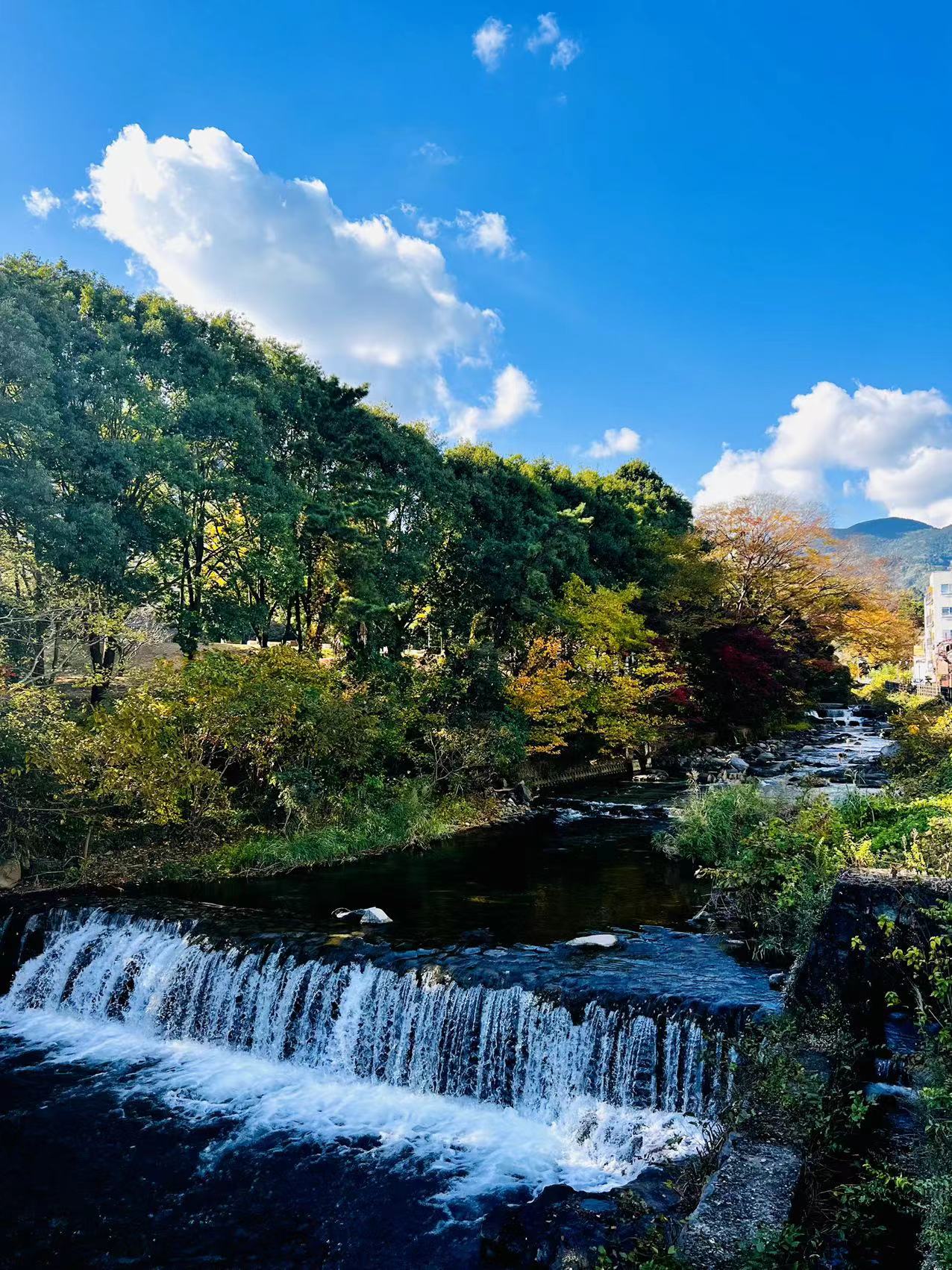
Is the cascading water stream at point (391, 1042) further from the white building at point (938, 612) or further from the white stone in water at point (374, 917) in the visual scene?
the white building at point (938, 612)

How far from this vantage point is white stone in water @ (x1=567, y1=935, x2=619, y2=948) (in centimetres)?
1053

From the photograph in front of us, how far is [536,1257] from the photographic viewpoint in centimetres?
595

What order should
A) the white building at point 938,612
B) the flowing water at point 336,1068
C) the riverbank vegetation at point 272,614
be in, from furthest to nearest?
1. the white building at point 938,612
2. the riverbank vegetation at point 272,614
3. the flowing water at point 336,1068

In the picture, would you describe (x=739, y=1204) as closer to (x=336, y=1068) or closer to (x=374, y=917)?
(x=336, y=1068)

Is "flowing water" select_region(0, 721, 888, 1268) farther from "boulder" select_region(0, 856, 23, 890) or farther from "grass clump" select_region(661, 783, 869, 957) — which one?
"boulder" select_region(0, 856, 23, 890)

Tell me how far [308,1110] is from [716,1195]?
204 inches

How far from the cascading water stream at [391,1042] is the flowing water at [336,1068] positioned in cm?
3

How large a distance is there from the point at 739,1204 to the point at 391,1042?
5.28 meters

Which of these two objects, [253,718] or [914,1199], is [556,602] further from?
[914,1199]

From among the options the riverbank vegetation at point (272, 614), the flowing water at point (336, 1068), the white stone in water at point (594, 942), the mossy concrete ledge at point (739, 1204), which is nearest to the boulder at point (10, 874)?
the riverbank vegetation at point (272, 614)

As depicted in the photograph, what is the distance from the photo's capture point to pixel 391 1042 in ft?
30.0

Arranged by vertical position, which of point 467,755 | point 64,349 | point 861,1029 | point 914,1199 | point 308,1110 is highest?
point 64,349

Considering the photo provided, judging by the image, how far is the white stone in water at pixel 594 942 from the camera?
1053cm

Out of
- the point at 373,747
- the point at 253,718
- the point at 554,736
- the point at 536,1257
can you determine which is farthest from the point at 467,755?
the point at 536,1257
